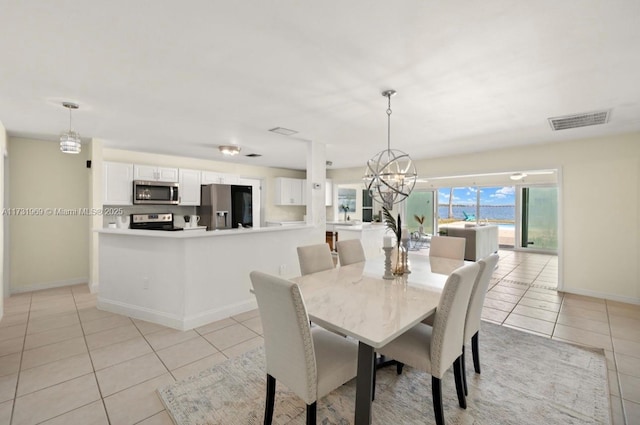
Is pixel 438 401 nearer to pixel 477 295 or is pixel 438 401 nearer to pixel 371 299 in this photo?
pixel 371 299

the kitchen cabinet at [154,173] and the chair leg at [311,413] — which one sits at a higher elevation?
the kitchen cabinet at [154,173]

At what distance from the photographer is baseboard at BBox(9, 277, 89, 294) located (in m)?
4.29

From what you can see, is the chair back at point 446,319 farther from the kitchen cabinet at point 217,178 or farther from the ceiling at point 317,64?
the kitchen cabinet at point 217,178

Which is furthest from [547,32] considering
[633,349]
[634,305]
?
[634,305]

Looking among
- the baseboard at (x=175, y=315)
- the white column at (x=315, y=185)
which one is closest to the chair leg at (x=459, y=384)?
the baseboard at (x=175, y=315)

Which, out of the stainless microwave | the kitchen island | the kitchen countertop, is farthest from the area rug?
the stainless microwave

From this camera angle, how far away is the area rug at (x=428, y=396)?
5.92 ft

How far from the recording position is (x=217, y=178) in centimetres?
632

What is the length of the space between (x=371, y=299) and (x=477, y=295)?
0.82 metres

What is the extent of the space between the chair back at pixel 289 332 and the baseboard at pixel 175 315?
1872 millimetres

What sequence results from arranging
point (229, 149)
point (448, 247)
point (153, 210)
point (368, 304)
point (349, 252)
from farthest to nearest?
point (153, 210) → point (229, 149) → point (448, 247) → point (349, 252) → point (368, 304)

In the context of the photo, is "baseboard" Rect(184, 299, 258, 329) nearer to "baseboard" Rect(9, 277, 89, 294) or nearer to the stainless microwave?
the stainless microwave

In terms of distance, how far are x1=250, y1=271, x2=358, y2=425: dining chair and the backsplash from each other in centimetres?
484

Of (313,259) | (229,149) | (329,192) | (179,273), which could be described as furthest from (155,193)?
(329,192)
